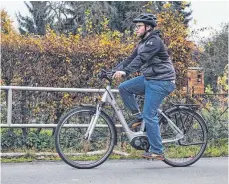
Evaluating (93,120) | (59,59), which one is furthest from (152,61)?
(59,59)

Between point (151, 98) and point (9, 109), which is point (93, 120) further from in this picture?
point (9, 109)

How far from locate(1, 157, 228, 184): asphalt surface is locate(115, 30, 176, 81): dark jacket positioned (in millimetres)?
1178

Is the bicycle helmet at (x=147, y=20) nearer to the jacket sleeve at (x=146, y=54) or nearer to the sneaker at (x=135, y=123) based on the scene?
the jacket sleeve at (x=146, y=54)

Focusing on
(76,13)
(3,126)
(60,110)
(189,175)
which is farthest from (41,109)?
(76,13)

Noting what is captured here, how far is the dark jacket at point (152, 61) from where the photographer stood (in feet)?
18.4

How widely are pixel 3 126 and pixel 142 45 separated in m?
2.61

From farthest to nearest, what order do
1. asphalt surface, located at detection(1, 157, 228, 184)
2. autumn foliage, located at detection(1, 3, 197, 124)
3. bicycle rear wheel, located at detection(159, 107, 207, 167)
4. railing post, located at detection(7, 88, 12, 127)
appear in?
autumn foliage, located at detection(1, 3, 197, 124) < railing post, located at detection(7, 88, 12, 127) < bicycle rear wheel, located at detection(159, 107, 207, 167) < asphalt surface, located at detection(1, 157, 228, 184)

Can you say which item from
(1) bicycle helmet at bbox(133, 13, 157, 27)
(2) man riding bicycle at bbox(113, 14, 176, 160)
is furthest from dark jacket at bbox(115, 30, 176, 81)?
(1) bicycle helmet at bbox(133, 13, 157, 27)

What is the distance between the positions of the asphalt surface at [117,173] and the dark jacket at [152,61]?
1.18 metres

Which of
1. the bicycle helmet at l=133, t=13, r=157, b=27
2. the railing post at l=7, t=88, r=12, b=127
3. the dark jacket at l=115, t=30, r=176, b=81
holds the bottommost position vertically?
the railing post at l=7, t=88, r=12, b=127

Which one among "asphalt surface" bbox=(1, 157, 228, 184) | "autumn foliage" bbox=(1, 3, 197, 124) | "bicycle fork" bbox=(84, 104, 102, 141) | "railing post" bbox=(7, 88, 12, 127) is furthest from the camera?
"autumn foliage" bbox=(1, 3, 197, 124)

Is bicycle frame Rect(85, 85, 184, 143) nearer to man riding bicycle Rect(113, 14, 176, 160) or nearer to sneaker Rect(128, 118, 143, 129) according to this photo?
sneaker Rect(128, 118, 143, 129)

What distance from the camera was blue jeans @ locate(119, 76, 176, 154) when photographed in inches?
226

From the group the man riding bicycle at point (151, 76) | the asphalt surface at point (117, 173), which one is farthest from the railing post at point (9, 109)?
the man riding bicycle at point (151, 76)
